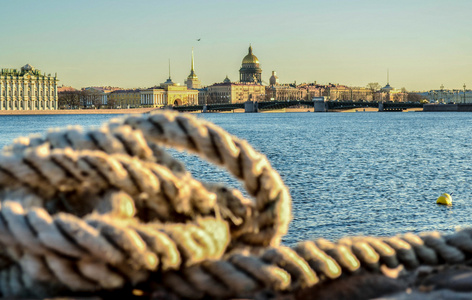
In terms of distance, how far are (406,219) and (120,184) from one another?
30.9ft

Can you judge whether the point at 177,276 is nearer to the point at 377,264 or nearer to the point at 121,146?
the point at 121,146

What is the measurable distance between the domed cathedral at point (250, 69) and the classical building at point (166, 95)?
624 inches

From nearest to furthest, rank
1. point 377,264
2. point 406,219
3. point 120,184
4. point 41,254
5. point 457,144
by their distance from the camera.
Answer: point 41,254
point 120,184
point 377,264
point 406,219
point 457,144

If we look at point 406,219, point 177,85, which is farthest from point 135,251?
point 177,85

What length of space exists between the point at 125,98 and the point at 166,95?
779 centimetres

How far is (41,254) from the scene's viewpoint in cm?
96

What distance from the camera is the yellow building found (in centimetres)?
10461

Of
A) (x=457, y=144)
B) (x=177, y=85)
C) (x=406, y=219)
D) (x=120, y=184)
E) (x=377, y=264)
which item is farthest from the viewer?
(x=177, y=85)

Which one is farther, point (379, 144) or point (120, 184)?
point (379, 144)

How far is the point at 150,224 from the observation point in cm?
107

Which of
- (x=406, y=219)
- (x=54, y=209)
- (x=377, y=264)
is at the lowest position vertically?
(x=406, y=219)

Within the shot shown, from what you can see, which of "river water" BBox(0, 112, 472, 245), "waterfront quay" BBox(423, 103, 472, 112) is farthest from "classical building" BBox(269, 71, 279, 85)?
"river water" BBox(0, 112, 472, 245)

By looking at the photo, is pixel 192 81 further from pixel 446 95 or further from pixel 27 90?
pixel 446 95

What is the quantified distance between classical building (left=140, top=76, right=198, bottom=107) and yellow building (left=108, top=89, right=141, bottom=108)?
1.40 meters
